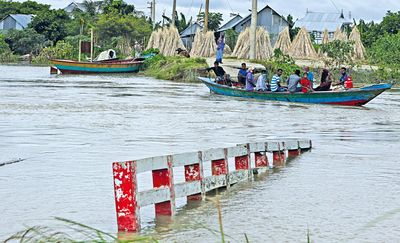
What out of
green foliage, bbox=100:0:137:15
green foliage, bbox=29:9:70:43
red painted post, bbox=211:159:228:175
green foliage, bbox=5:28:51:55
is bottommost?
red painted post, bbox=211:159:228:175

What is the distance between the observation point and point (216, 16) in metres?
85.6

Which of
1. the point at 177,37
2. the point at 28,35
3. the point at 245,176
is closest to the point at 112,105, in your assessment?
the point at 245,176

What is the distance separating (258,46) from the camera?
48.2 m

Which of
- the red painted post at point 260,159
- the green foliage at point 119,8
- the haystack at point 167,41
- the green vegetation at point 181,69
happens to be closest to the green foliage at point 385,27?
the haystack at point 167,41

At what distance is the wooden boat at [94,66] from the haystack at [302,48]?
363 inches

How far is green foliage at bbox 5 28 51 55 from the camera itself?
77062 millimetres

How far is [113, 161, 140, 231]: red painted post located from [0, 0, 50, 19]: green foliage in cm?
8990

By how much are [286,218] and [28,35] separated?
70.6m

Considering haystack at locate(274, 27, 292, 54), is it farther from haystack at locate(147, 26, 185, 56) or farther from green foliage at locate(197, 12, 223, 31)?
green foliage at locate(197, 12, 223, 31)

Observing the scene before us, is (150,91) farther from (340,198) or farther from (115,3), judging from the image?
(115,3)

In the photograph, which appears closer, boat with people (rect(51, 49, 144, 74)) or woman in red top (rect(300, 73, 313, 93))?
woman in red top (rect(300, 73, 313, 93))

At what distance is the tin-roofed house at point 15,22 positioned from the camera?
291 ft

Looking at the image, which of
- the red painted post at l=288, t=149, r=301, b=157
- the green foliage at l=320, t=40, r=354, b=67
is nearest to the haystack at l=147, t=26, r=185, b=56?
the green foliage at l=320, t=40, r=354, b=67

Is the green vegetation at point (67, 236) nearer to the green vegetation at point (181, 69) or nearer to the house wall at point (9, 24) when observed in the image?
the green vegetation at point (181, 69)
